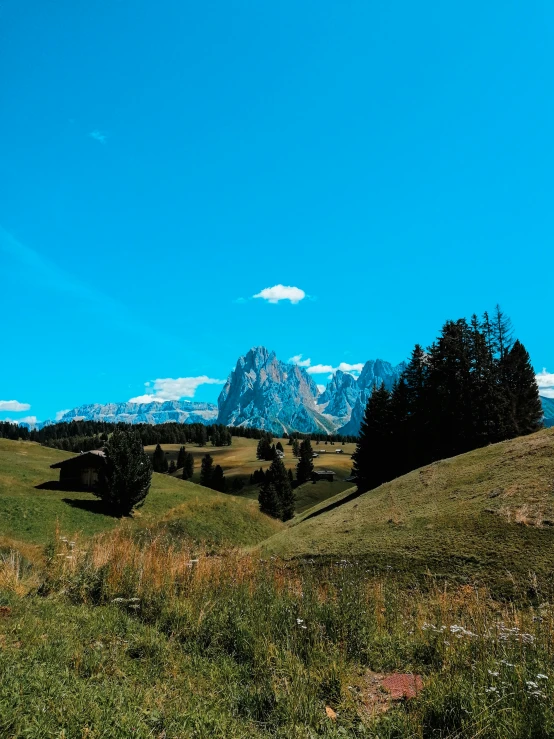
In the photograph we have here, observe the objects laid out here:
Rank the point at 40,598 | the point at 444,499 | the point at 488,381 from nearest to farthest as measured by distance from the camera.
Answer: the point at 40,598
the point at 444,499
the point at 488,381

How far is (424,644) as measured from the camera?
21.9ft

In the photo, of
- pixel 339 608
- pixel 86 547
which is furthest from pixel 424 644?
pixel 86 547

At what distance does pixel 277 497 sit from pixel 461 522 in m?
56.2

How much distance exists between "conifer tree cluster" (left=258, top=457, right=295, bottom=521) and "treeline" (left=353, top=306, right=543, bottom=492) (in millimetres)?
18030

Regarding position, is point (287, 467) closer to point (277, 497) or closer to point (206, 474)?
point (206, 474)

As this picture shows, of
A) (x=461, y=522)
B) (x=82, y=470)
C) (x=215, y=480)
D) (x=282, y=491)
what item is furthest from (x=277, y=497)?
(x=461, y=522)

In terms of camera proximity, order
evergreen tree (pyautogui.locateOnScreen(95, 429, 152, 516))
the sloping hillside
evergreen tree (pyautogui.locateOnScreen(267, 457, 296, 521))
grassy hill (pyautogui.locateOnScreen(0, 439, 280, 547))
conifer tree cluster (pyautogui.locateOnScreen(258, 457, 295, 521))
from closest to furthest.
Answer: the sloping hillside → grassy hill (pyautogui.locateOnScreen(0, 439, 280, 547)) → evergreen tree (pyautogui.locateOnScreen(95, 429, 152, 516)) → conifer tree cluster (pyautogui.locateOnScreen(258, 457, 295, 521)) → evergreen tree (pyautogui.locateOnScreen(267, 457, 296, 521))

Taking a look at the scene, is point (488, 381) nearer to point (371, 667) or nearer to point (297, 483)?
point (371, 667)

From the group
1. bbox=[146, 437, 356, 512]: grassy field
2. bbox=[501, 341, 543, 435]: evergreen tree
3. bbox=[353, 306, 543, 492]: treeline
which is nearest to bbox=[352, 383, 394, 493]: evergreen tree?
bbox=[353, 306, 543, 492]: treeline

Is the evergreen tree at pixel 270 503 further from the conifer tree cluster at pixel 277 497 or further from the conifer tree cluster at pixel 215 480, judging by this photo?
the conifer tree cluster at pixel 215 480

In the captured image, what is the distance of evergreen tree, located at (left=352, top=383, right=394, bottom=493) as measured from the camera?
4938cm

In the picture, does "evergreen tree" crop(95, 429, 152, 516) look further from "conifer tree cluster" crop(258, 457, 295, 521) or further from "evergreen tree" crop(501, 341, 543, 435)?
"evergreen tree" crop(501, 341, 543, 435)

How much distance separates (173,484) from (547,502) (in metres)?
53.6

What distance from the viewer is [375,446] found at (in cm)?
5225
